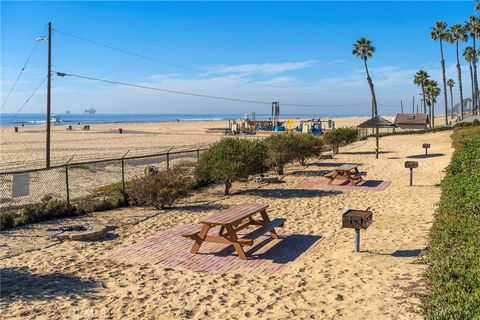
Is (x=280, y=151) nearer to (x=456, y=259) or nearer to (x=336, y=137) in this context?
(x=336, y=137)

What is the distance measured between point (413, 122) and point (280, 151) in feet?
141

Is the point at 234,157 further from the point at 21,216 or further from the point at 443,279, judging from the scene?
the point at 443,279

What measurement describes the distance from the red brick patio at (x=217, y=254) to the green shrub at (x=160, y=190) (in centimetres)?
309

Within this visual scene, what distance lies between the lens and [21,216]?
37.6ft

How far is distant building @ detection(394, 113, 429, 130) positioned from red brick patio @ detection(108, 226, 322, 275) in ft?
173

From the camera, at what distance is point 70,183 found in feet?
61.2

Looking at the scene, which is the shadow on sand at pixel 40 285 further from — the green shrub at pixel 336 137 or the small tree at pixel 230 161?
the green shrub at pixel 336 137

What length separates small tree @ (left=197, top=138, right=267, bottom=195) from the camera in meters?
14.9

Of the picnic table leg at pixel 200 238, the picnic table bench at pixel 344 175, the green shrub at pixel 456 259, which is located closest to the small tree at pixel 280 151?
Result: the picnic table bench at pixel 344 175

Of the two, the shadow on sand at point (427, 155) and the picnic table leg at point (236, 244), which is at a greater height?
the shadow on sand at point (427, 155)

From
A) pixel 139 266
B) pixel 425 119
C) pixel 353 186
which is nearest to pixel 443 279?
pixel 139 266

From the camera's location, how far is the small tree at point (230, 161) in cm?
1491

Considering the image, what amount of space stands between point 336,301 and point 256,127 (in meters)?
59.5

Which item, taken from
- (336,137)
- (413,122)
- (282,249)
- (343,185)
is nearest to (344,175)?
(343,185)
